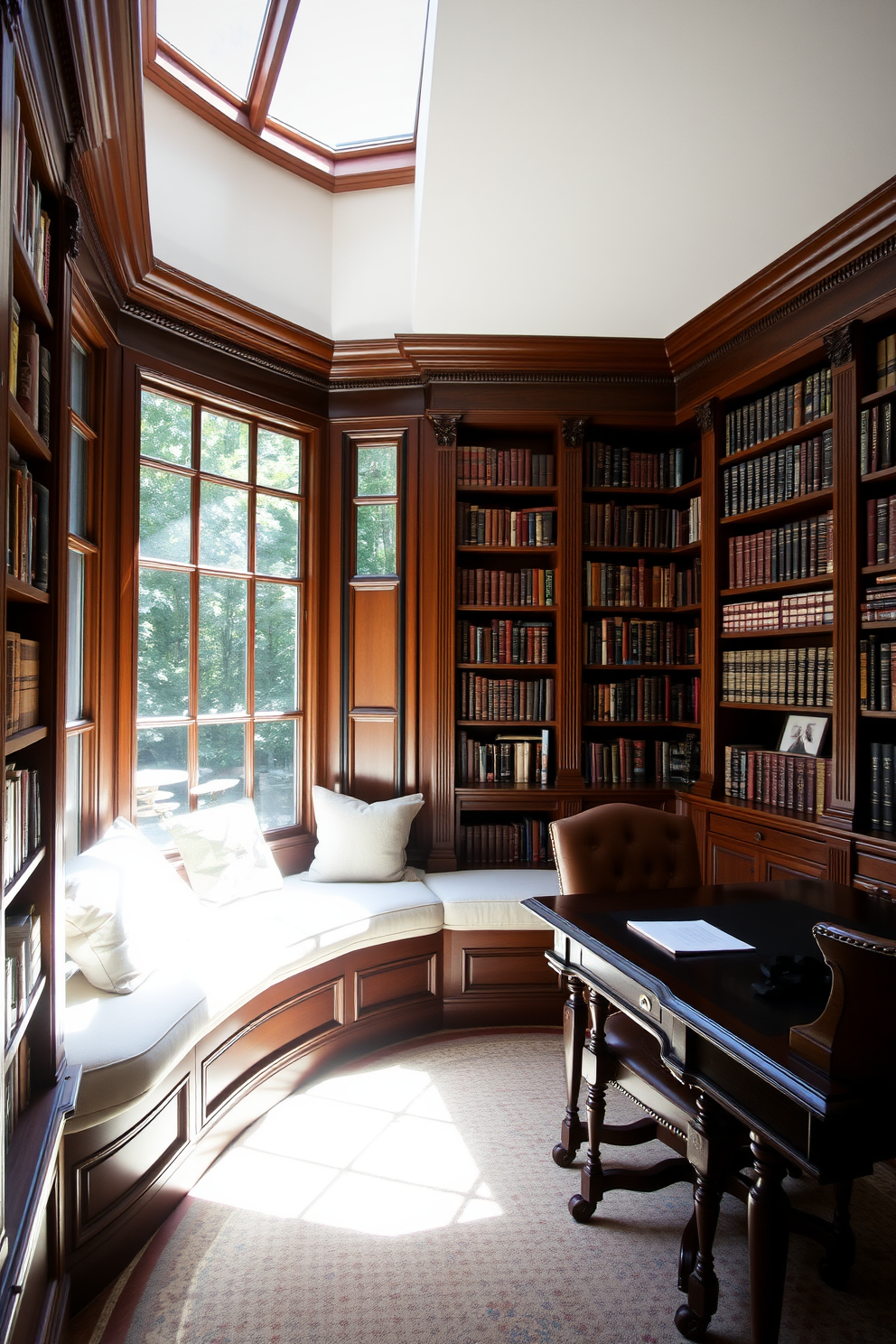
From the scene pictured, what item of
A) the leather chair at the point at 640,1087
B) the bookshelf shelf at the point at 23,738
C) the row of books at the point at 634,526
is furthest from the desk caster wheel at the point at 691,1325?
the row of books at the point at 634,526

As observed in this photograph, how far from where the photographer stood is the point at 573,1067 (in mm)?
2256

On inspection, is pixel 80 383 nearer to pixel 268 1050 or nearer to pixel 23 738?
pixel 23 738

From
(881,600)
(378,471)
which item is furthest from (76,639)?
(881,600)

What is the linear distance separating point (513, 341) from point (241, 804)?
2.49 metres

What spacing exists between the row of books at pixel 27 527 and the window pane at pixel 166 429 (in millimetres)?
1440

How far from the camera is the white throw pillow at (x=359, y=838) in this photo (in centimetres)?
348

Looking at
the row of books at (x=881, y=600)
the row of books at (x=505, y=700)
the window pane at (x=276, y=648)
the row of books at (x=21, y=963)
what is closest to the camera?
the row of books at (x=21, y=963)

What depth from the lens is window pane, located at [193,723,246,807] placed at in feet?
10.8

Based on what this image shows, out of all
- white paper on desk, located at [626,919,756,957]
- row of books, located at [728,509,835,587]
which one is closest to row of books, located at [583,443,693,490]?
row of books, located at [728,509,835,587]

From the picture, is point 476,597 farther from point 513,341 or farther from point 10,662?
point 10,662

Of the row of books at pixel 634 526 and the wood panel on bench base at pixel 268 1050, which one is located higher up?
the row of books at pixel 634 526

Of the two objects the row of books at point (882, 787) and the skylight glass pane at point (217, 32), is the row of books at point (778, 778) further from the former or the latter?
the skylight glass pane at point (217, 32)

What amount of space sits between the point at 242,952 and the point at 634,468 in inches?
114

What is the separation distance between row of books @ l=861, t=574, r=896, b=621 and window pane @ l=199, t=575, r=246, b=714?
2.55 m
